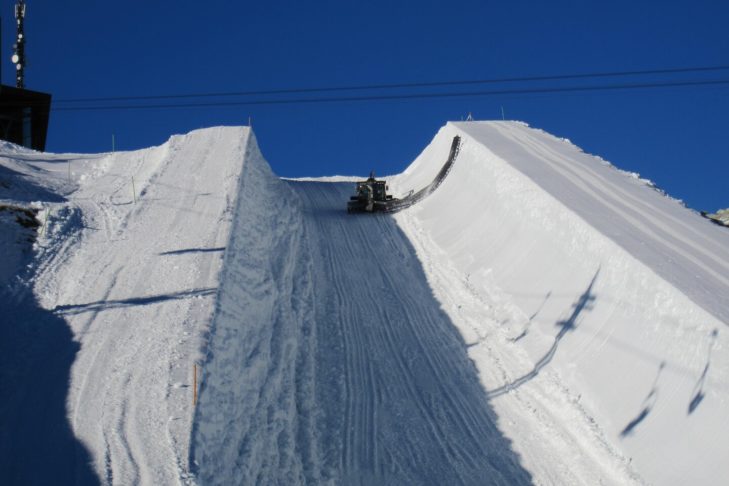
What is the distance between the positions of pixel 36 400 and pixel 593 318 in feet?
29.6

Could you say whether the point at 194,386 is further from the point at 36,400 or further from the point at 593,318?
the point at 593,318

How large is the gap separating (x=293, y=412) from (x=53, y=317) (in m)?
3.74

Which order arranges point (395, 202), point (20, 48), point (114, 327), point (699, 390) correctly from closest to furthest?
point (699, 390)
point (114, 327)
point (395, 202)
point (20, 48)

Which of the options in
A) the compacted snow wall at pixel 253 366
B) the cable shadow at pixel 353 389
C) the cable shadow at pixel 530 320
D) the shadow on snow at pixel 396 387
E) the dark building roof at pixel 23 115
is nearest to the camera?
the compacted snow wall at pixel 253 366

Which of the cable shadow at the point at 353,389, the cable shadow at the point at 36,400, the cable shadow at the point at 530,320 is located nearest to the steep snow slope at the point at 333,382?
the cable shadow at the point at 353,389

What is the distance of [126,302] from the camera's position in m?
10.6

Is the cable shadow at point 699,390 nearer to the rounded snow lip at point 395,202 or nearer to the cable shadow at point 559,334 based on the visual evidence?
the cable shadow at point 559,334

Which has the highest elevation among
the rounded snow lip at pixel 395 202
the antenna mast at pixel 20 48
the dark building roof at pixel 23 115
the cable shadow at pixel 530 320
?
the antenna mast at pixel 20 48

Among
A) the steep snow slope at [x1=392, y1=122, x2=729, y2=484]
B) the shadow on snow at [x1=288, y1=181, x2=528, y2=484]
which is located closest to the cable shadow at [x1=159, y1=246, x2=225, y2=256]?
the shadow on snow at [x1=288, y1=181, x2=528, y2=484]

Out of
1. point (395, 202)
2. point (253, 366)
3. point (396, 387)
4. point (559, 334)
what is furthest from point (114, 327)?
point (395, 202)

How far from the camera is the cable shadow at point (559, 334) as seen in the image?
11672 mm

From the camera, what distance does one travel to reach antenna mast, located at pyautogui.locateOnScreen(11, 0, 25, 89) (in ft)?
109

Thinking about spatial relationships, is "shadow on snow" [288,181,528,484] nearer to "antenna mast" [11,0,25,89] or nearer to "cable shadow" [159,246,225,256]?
"cable shadow" [159,246,225,256]

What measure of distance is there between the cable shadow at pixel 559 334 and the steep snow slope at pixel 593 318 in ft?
0.09
